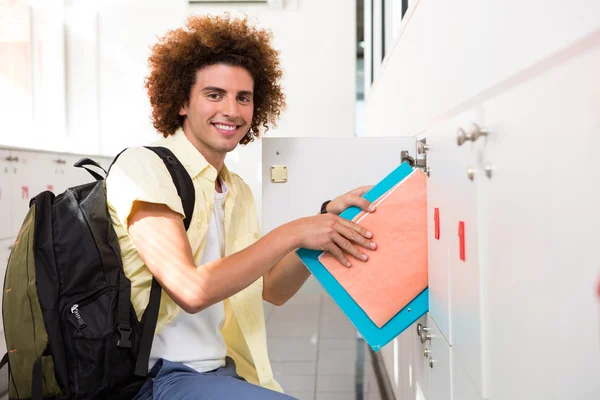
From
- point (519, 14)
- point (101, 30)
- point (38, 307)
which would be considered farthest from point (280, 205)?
point (101, 30)

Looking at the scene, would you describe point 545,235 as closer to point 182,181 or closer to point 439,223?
point 439,223

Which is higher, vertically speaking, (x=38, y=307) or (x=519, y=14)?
(x=519, y=14)

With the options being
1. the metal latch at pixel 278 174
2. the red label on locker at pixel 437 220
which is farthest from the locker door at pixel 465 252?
the metal latch at pixel 278 174

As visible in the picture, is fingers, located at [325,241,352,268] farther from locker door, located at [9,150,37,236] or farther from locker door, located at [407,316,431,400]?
locker door, located at [9,150,37,236]

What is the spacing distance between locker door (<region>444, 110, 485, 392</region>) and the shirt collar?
67cm

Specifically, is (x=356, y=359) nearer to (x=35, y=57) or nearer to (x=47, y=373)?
(x=47, y=373)

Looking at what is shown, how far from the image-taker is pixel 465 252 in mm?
938

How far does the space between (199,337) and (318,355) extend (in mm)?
2264

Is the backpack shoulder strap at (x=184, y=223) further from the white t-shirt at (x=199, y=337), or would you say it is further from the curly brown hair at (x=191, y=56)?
the curly brown hair at (x=191, y=56)

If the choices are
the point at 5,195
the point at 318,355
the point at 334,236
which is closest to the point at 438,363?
the point at 334,236

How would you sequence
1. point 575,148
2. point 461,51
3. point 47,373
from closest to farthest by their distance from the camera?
point 575,148
point 47,373
point 461,51

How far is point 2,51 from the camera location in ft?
15.7

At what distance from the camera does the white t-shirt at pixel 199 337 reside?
1385 mm

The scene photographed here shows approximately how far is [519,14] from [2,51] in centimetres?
480
